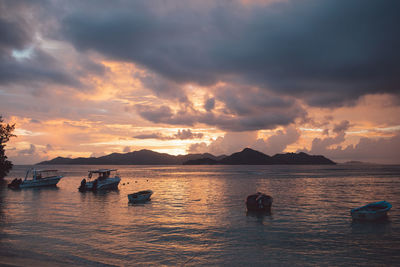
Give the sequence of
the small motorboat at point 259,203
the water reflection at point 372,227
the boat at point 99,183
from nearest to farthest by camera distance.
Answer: the water reflection at point 372,227
the small motorboat at point 259,203
the boat at point 99,183

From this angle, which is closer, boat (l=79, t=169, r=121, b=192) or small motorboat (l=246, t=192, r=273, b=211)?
small motorboat (l=246, t=192, r=273, b=211)

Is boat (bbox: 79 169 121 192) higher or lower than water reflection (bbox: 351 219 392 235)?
higher

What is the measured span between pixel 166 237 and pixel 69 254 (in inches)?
308

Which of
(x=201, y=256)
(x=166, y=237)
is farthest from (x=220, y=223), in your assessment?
→ (x=201, y=256)

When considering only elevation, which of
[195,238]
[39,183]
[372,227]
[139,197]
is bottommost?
[372,227]

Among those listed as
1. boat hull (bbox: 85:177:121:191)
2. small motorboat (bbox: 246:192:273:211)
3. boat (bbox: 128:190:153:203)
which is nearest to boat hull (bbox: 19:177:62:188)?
boat hull (bbox: 85:177:121:191)

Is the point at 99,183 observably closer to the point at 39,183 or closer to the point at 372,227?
the point at 39,183

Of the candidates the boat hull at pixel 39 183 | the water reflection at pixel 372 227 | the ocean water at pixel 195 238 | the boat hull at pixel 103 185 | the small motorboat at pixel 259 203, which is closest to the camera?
the ocean water at pixel 195 238

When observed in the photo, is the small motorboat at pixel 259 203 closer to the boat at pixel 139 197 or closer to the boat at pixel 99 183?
the boat at pixel 139 197

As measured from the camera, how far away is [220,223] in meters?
29.5

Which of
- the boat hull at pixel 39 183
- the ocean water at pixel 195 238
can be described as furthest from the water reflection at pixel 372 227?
the boat hull at pixel 39 183

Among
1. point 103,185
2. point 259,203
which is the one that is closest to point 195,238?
point 259,203

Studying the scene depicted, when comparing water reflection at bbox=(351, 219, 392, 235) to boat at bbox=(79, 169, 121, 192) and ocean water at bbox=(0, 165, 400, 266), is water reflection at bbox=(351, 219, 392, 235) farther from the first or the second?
boat at bbox=(79, 169, 121, 192)

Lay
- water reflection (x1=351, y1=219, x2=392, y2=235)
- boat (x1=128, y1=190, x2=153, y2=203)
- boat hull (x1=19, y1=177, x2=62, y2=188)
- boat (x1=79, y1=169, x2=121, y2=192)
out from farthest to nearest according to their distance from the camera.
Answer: boat hull (x1=19, y1=177, x2=62, y2=188) → boat (x1=79, y1=169, x2=121, y2=192) → boat (x1=128, y1=190, x2=153, y2=203) → water reflection (x1=351, y1=219, x2=392, y2=235)
